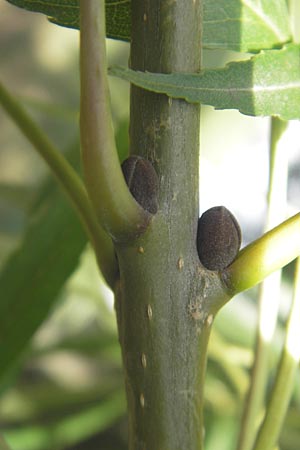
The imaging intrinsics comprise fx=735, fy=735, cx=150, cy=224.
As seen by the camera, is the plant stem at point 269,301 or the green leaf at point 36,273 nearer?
the plant stem at point 269,301

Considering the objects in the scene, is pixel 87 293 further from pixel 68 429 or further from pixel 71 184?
pixel 71 184

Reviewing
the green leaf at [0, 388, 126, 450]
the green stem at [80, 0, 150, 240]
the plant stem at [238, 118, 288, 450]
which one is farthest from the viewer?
the green leaf at [0, 388, 126, 450]

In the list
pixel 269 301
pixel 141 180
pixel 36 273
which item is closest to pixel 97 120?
pixel 141 180

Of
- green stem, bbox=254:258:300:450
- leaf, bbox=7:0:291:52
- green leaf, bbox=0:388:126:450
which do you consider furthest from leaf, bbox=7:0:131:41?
green leaf, bbox=0:388:126:450

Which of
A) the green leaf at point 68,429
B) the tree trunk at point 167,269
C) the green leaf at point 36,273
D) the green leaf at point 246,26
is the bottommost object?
the green leaf at point 68,429

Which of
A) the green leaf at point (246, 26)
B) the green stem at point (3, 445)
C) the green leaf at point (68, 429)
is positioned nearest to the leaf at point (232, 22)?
the green leaf at point (246, 26)

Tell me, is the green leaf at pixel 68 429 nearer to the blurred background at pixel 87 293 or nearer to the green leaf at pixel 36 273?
the blurred background at pixel 87 293

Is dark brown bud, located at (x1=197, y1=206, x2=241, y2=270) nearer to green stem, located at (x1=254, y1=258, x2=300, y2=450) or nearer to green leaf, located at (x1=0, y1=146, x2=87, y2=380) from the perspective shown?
green stem, located at (x1=254, y1=258, x2=300, y2=450)
